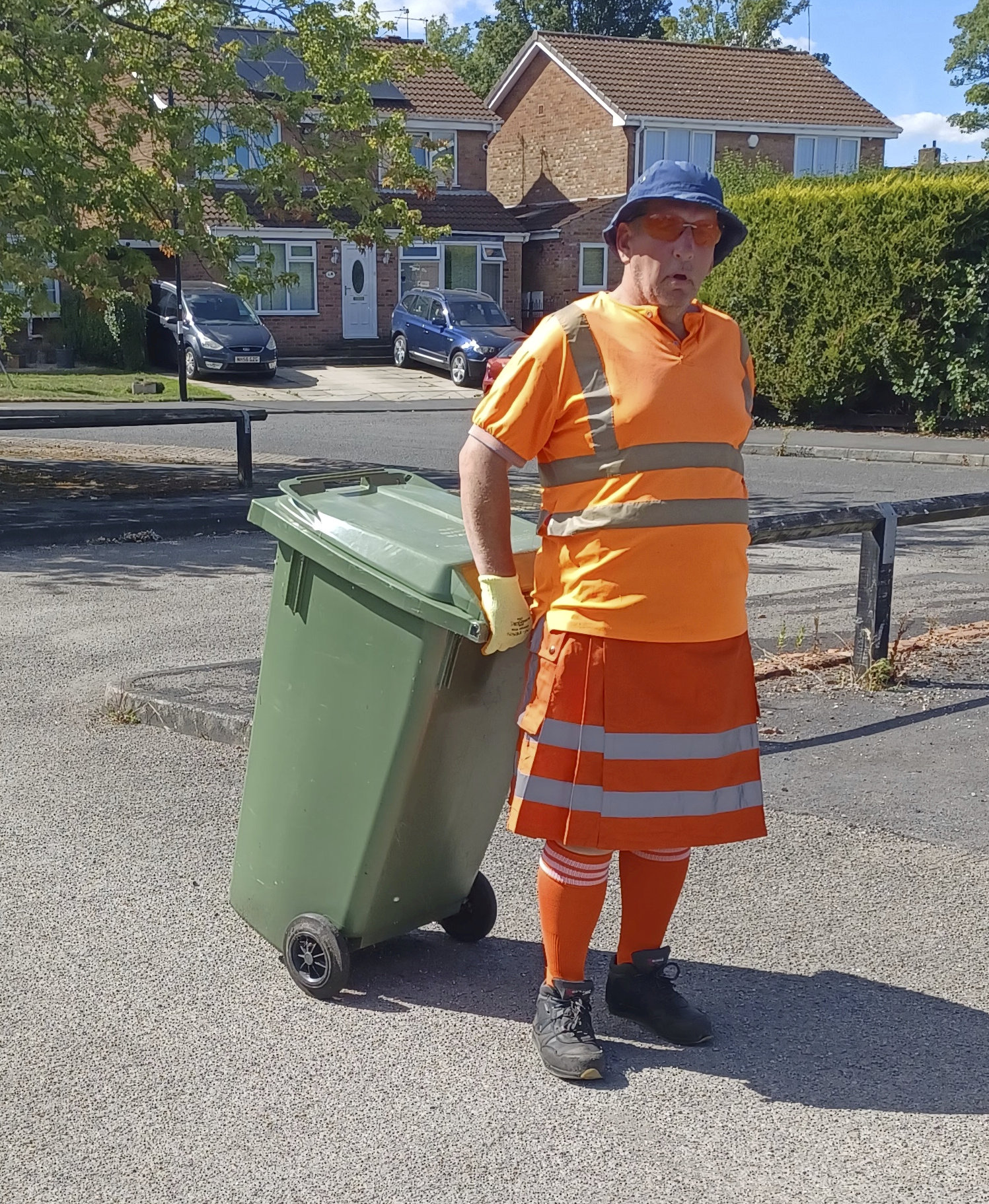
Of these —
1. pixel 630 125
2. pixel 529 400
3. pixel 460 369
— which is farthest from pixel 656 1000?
pixel 630 125

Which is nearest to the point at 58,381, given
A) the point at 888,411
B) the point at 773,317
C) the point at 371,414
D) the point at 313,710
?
the point at 371,414

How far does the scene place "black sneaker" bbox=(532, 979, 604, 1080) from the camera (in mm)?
3154

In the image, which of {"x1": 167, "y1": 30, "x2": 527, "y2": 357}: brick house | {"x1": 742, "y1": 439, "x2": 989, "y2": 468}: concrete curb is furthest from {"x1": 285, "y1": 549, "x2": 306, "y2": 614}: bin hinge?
{"x1": 167, "y1": 30, "x2": 527, "y2": 357}: brick house

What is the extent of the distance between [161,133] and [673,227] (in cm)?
997

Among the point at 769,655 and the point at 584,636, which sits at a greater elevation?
the point at 584,636

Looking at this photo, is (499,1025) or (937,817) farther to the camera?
(937,817)

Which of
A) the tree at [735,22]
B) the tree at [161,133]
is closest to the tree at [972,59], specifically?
the tree at [735,22]

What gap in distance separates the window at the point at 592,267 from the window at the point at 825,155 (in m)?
7.56

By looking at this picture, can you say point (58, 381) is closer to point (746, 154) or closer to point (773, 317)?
point (773, 317)

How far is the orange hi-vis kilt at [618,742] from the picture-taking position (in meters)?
3.11

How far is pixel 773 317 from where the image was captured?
67.5 feet

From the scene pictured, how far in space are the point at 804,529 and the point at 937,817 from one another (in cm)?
144

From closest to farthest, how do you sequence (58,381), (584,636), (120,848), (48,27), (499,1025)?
1. (584,636)
2. (499,1025)
3. (120,848)
4. (48,27)
5. (58,381)

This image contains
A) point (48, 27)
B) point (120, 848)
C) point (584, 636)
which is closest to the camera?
point (584, 636)
